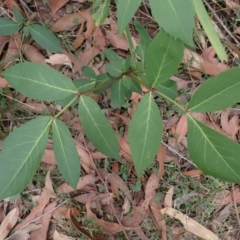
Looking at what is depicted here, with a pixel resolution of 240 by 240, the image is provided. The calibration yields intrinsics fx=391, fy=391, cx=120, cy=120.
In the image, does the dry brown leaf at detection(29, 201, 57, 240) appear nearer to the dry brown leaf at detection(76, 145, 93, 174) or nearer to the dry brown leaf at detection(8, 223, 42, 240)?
→ the dry brown leaf at detection(8, 223, 42, 240)

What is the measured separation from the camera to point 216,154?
694 millimetres

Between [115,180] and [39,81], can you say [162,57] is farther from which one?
[115,180]

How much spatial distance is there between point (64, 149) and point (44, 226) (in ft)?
3.01

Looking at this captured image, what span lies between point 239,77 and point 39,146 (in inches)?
15.5

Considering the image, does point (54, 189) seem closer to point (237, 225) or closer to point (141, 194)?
point (141, 194)

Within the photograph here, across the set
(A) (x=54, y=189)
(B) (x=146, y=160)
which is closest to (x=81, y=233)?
(A) (x=54, y=189)

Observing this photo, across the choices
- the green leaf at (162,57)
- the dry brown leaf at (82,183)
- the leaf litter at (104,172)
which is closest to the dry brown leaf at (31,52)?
the leaf litter at (104,172)

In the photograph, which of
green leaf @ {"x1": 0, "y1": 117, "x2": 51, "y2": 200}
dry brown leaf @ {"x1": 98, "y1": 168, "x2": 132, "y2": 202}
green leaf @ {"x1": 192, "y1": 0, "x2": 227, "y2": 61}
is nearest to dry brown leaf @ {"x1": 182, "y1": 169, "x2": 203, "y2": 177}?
dry brown leaf @ {"x1": 98, "y1": 168, "x2": 132, "y2": 202}

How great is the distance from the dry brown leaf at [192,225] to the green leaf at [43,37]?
80 cm

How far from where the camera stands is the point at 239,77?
0.70 m

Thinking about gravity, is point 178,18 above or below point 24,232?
above

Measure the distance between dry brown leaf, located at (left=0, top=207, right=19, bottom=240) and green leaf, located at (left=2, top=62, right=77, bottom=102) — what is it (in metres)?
0.95

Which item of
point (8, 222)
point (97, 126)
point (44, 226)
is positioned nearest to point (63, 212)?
point (44, 226)

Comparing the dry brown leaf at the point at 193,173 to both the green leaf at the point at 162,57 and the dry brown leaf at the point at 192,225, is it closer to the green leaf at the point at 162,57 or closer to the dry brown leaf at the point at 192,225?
the dry brown leaf at the point at 192,225
